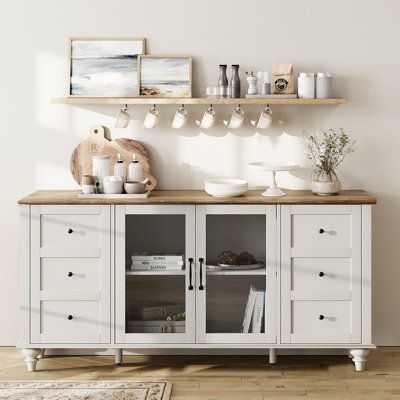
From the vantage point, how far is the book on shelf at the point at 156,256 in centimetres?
431

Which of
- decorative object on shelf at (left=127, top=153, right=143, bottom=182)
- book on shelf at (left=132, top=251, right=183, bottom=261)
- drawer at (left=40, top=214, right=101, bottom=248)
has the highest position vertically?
decorative object on shelf at (left=127, top=153, right=143, bottom=182)

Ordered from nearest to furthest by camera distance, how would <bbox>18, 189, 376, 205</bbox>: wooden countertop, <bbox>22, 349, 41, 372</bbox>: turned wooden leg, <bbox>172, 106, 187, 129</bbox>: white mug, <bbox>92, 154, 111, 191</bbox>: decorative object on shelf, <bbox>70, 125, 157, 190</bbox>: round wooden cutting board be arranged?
<bbox>18, 189, 376, 205</bbox>: wooden countertop → <bbox>22, 349, 41, 372</bbox>: turned wooden leg → <bbox>92, 154, 111, 191</bbox>: decorative object on shelf → <bbox>172, 106, 187, 129</bbox>: white mug → <bbox>70, 125, 157, 190</bbox>: round wooden cutting board

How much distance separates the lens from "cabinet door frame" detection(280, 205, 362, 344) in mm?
4246

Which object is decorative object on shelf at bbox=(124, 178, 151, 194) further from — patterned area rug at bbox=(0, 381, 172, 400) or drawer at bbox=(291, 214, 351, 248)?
patterned area rug at bbox=(0, 381, 172, 400)

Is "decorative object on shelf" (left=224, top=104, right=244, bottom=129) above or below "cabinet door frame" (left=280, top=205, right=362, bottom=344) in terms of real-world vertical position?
above

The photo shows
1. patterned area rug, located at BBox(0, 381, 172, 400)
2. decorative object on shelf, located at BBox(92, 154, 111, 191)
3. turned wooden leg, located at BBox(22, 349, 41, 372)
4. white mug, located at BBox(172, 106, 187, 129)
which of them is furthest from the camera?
white mug, located at BBox(172, 106, 187, 129)

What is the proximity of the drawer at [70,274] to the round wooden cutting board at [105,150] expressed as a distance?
582 mm

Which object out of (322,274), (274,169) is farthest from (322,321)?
(274,169)

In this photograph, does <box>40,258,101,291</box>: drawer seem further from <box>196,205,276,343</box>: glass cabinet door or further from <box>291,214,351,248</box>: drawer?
<box>291,214,351,248</box>: drawer

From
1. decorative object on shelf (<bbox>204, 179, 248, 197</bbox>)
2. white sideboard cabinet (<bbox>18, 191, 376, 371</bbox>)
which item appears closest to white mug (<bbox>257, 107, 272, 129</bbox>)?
decorative object on shelf (<bbox>204, 179, 248, 197</bbox>)

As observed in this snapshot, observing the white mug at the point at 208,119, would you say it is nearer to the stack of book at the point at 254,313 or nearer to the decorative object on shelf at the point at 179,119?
the decorative object on shelf at the point at 179,119

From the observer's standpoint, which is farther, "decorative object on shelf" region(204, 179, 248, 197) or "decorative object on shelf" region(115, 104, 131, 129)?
"decorative object on shelf" region(115, 104, 131, 129)

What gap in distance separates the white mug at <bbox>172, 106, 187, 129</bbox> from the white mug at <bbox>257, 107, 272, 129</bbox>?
401 mm

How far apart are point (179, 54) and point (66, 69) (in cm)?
62
